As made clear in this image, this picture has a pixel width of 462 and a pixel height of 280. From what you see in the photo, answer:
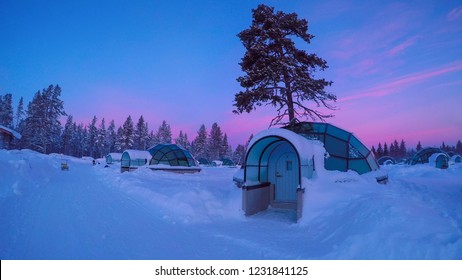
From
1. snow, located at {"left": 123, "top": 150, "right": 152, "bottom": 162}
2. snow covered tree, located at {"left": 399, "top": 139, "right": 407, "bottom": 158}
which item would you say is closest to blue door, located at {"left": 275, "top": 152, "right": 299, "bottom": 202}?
snow, located at {"left": 123, "top": 150, "right": 152, "bottom": 162}

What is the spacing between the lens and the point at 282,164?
11.1 m

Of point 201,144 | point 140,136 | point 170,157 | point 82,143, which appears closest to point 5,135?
point 170,157

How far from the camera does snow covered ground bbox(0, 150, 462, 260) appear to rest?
16.0 feet

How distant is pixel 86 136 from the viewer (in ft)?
327

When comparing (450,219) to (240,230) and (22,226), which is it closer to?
(240,230)

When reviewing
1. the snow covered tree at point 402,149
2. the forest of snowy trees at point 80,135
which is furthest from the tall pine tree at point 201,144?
the snow covered tree at point 402,149

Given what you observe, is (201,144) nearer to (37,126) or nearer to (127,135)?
(127,135)

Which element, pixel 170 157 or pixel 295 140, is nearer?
pixel 295 140

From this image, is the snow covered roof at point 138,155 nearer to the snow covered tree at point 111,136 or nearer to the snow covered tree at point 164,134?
the snow covered tree at point 164,134

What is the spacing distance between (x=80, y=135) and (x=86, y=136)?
13.8ft

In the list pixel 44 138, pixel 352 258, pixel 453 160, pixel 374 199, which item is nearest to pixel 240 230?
pixel 352 258

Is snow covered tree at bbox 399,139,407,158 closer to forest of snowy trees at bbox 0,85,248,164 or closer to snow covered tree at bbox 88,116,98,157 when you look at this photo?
forest of snowy trees at bbox 0,85,248,164

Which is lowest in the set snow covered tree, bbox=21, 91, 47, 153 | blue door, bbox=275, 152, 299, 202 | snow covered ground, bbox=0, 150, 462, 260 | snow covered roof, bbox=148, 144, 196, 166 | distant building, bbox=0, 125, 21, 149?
snow covered ground, bbox=0, 150, 462, 260

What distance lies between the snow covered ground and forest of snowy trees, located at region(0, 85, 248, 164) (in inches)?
1979
